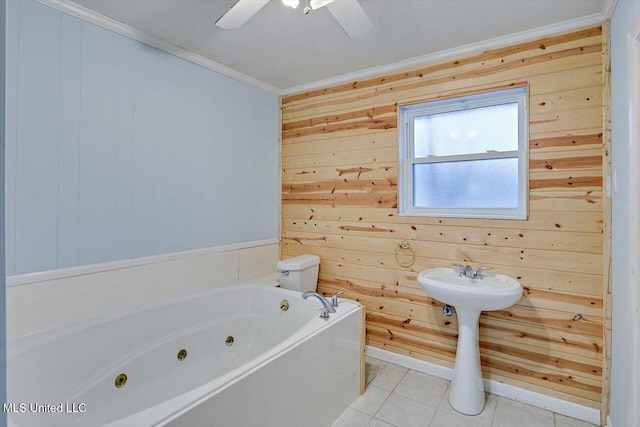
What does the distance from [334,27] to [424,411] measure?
248 cm

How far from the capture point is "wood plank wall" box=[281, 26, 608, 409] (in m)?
1.91

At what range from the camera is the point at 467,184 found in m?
2.38

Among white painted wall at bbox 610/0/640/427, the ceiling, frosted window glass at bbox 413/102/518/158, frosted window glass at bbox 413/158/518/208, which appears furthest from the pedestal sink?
the ceiling

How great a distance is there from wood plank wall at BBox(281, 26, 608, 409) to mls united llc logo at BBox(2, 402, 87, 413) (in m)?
1.88

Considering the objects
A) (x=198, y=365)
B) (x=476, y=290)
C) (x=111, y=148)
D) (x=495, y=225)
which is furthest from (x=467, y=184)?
(x=111, y=148)

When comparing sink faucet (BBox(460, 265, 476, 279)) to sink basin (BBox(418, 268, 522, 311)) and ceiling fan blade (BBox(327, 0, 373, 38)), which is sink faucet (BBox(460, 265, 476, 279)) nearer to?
sink basin (BBox(418, 268, 522, 311))

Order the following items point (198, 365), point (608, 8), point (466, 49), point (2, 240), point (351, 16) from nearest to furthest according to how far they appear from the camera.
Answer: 1. point (2, 240)
2. point (351, 16)
3. point (608, 8)
4. point (198, 365)
5. point (466, 49)

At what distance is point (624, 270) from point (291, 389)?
165cm

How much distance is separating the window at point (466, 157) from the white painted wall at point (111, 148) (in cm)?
145

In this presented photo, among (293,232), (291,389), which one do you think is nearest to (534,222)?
(291,389)

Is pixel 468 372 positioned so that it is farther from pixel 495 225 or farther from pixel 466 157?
pixel 466 157

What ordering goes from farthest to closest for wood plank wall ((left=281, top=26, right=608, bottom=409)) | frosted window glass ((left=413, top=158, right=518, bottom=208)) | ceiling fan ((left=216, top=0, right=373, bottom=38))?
frosted window glass ((left=413, top=158, right=518, bottom=208)) < wood plank wall ((left=281, top=26, right=608, bottom=409)) < ceiling fan ((left=216, top=0, right=373, bottom=38))

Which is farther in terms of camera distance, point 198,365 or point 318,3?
point 198,365

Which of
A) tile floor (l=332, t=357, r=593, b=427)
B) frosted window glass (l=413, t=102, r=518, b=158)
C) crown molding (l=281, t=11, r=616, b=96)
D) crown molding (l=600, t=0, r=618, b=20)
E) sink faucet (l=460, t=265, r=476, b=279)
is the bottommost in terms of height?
tile floor (l=332, t=357, r=593, b=427)
